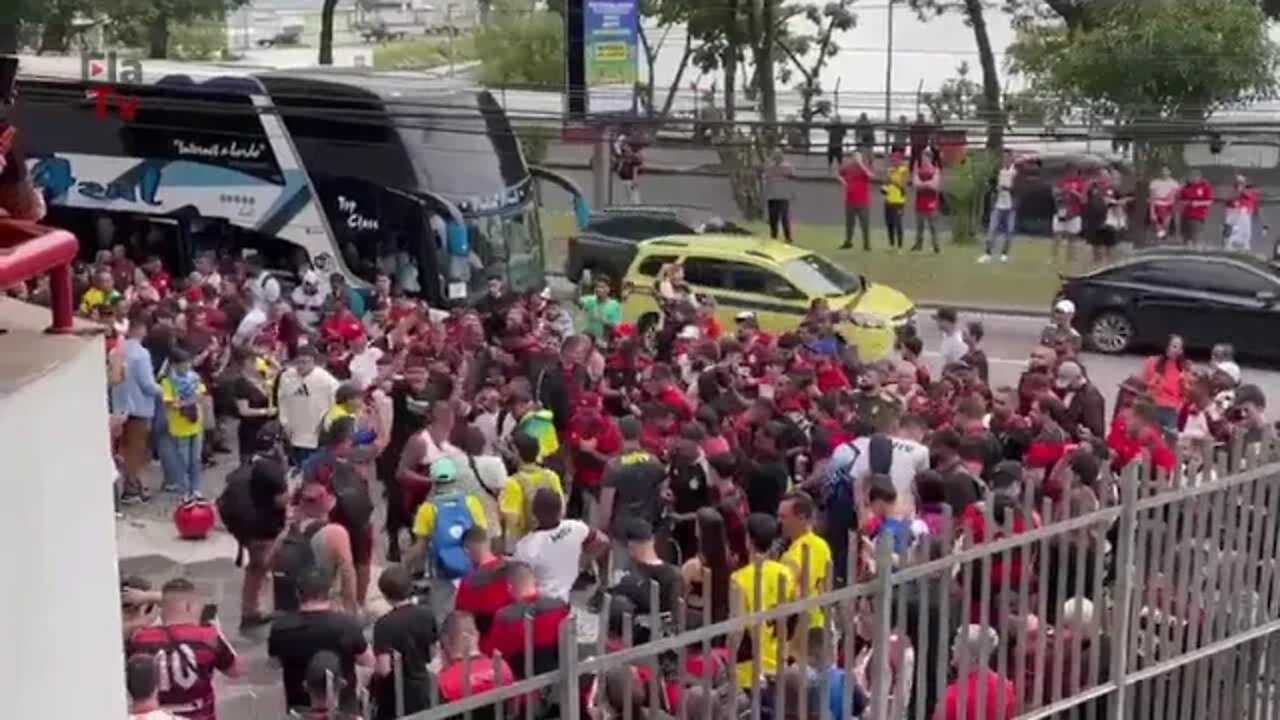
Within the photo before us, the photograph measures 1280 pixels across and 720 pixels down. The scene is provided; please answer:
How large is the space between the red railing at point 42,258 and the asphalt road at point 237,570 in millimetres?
4692

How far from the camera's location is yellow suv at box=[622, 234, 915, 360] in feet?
71.0

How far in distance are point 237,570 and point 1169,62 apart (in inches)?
815

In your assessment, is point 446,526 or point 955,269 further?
point 955,269

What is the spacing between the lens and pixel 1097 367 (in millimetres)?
22297

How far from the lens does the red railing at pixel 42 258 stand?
3.94 m

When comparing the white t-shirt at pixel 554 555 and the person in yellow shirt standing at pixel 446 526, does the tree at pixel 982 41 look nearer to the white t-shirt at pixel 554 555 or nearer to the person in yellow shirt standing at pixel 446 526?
the person in yellow shirt standing at pixel 446 526

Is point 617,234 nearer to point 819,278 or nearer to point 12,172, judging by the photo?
point 819,278

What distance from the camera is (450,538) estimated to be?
409 inches

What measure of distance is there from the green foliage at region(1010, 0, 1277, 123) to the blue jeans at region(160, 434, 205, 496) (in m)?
18.2

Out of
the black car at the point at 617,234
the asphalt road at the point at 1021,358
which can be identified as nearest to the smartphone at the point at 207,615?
the asphalt road at the point at 1021,358

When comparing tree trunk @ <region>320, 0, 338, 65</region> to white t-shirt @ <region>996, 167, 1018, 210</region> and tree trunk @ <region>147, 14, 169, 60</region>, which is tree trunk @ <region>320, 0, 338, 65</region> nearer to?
tree trunk @ <region>147, 14, 169, 60</region>

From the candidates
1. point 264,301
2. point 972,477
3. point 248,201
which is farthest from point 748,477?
point 248,201

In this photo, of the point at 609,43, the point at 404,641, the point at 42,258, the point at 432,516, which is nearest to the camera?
the point at 42,258

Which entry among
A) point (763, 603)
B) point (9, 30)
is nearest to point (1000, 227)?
point (9, 30)
